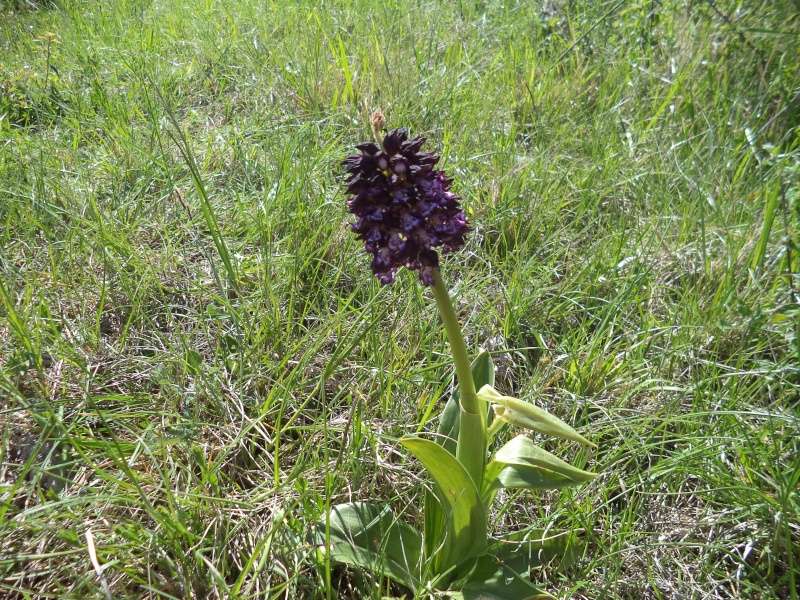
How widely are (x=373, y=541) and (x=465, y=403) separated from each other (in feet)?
1.63

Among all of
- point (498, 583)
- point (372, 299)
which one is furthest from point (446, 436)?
point (372, 299)

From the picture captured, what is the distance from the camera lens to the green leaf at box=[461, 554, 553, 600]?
1479 millimetres

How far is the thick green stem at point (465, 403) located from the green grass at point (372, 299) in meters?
0.29

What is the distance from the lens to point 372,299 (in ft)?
7.18

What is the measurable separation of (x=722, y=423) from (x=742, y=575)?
1.44 ft

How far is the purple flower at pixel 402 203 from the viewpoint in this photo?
52.3 inches

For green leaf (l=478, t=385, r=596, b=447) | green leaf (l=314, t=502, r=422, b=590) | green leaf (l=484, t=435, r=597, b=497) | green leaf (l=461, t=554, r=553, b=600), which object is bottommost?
green leaf (l=461, t=554, r=553, b=600)

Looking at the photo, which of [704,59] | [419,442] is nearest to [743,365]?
[419,442]

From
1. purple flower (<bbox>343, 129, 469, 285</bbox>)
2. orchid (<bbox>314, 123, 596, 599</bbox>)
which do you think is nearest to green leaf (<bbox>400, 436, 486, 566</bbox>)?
A: orchid (<bbox>314, 123, 596, 599</bbox>)

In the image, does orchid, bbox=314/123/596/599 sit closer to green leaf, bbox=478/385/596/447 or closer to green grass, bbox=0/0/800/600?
green leaf, bbox=478/385/596/447

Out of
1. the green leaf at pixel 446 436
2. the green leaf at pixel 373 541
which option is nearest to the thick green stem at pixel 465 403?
the green leaf at pixel 446 436

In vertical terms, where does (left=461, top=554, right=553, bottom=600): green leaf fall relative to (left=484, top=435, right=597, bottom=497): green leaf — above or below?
below

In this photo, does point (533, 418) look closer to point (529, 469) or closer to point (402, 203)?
point (529, 469)

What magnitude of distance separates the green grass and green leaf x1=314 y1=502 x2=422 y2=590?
70 millimetres
